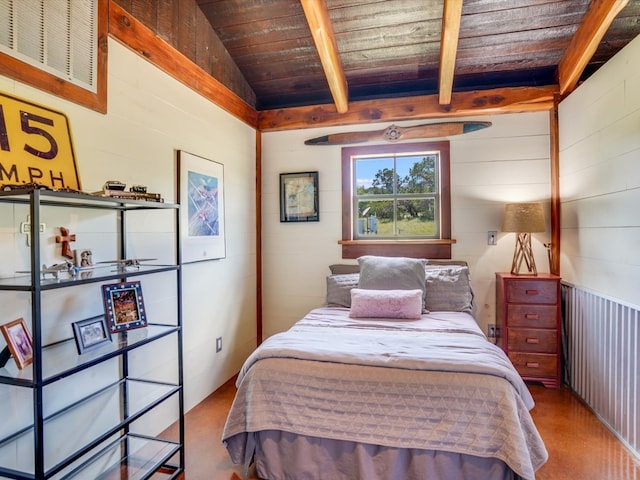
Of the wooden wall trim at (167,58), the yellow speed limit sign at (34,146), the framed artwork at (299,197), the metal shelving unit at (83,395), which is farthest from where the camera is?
the framed artwork at (299,197)

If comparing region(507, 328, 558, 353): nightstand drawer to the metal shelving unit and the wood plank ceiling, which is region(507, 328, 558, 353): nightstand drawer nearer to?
the wood plank ceiling

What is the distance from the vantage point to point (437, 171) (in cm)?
347

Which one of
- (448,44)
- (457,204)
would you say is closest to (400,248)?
(457,204)

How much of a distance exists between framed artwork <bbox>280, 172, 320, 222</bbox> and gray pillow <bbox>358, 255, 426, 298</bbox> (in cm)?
87

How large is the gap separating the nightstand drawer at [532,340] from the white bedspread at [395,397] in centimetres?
107

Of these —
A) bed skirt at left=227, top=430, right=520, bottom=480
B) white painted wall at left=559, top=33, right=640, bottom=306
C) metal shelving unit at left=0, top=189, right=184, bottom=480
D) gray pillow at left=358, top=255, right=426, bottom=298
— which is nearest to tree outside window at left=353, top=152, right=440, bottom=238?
gray pillow at left=358, top=255, right=426, bottom=298

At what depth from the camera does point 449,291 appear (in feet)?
9.71

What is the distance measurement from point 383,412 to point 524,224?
202 cm

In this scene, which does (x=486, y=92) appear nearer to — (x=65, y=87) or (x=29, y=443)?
(x=65, y=87)

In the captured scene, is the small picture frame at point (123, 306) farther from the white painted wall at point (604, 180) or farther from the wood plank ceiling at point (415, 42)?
the white painted wall at point (604, 180)

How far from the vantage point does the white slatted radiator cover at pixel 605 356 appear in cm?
210

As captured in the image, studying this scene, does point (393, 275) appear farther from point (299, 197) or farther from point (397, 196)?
point (299, 197)

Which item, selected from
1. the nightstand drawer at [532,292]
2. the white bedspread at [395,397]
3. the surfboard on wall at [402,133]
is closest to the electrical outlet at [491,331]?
the nightstand drawer at [532,292]

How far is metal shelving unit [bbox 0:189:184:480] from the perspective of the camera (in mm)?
1229
